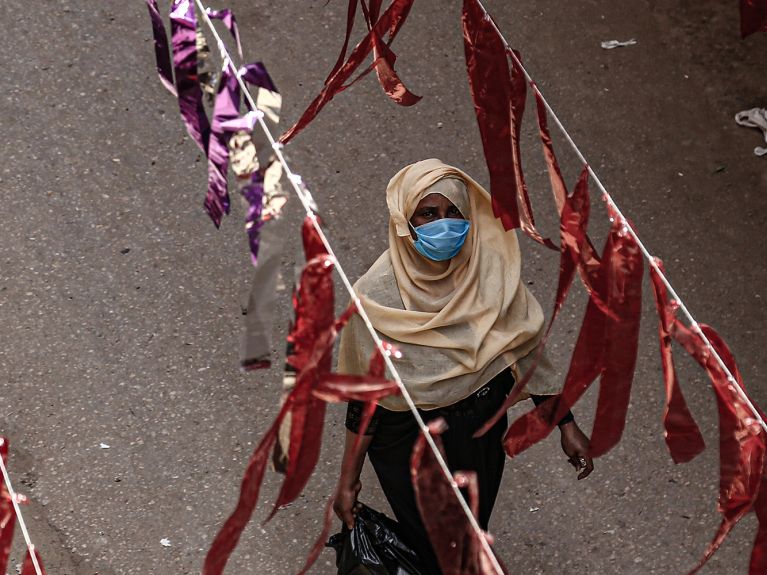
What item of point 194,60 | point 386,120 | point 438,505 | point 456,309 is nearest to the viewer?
point 438,505

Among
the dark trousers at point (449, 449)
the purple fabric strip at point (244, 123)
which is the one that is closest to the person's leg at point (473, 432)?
the dark trousers at point (449, 449)

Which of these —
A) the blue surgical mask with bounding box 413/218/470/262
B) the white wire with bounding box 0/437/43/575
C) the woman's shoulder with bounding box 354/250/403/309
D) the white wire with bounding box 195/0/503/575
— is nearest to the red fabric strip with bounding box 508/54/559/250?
the blue surgical mask with bounding box 413/218/470/262

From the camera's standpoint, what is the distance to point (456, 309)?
3273 millimetres

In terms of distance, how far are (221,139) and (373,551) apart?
4.24ft

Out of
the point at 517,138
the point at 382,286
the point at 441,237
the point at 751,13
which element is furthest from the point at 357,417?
the point at 751,13

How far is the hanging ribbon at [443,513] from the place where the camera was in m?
2.30

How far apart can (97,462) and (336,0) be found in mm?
2704

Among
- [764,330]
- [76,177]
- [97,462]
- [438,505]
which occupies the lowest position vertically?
[764,330]

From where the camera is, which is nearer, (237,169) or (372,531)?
(237,169)

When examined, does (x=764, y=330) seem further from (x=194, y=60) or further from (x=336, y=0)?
(x=194, y=60)

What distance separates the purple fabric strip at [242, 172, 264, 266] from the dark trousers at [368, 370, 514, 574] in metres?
0.97

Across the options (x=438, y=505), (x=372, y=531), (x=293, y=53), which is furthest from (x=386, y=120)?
(x=438, y=505)

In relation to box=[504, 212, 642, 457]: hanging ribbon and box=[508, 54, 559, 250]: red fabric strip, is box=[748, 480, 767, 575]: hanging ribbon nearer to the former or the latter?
box=[504, 212, 642, 457]: hanging ribbon

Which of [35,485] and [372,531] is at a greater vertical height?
[372,531]
